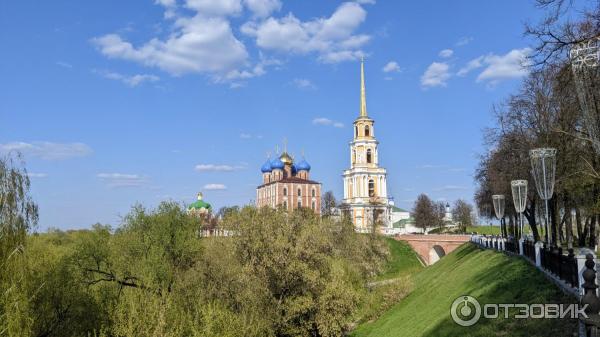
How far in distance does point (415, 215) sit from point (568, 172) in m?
83.6

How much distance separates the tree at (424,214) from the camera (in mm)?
107000

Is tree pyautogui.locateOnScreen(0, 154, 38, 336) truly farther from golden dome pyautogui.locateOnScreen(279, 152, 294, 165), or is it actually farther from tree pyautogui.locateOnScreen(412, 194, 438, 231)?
golden dome pyautogui.locateOnScreen(279, 152, 294, 165)

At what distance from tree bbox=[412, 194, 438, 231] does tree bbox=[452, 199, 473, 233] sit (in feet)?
21.5

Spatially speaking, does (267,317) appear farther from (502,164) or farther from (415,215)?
(415,215)

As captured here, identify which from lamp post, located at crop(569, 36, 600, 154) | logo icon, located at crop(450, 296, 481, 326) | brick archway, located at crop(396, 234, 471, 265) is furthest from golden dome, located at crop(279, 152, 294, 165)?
lamp post, located at crop(569, 36, 600, 154)

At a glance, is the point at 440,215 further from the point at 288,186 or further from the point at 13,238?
the point at 13,238

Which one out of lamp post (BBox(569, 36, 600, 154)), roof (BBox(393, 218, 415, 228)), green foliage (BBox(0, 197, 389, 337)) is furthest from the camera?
roof (BBox(393, 218, 415, 228))

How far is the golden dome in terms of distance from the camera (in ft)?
399

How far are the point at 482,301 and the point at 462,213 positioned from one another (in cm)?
10401

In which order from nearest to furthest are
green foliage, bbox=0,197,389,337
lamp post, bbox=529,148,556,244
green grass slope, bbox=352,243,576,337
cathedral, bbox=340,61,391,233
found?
1. green grass slope, bbox=352,243,576,337
2. green foliage, bbox=0,197,389,337
3. lamp post, bbox=529,148,556,244
4. cathedral, bbox=340,61,391,233

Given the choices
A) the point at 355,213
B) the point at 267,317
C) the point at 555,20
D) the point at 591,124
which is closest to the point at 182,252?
the point at 267,317

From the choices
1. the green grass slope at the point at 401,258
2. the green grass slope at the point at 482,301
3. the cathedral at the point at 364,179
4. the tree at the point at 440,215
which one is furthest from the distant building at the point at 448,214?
the green grass slope at the point at 482,301

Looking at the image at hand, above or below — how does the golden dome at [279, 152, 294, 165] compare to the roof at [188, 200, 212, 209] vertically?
above

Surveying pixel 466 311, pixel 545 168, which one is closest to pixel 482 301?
pixel 466 311
